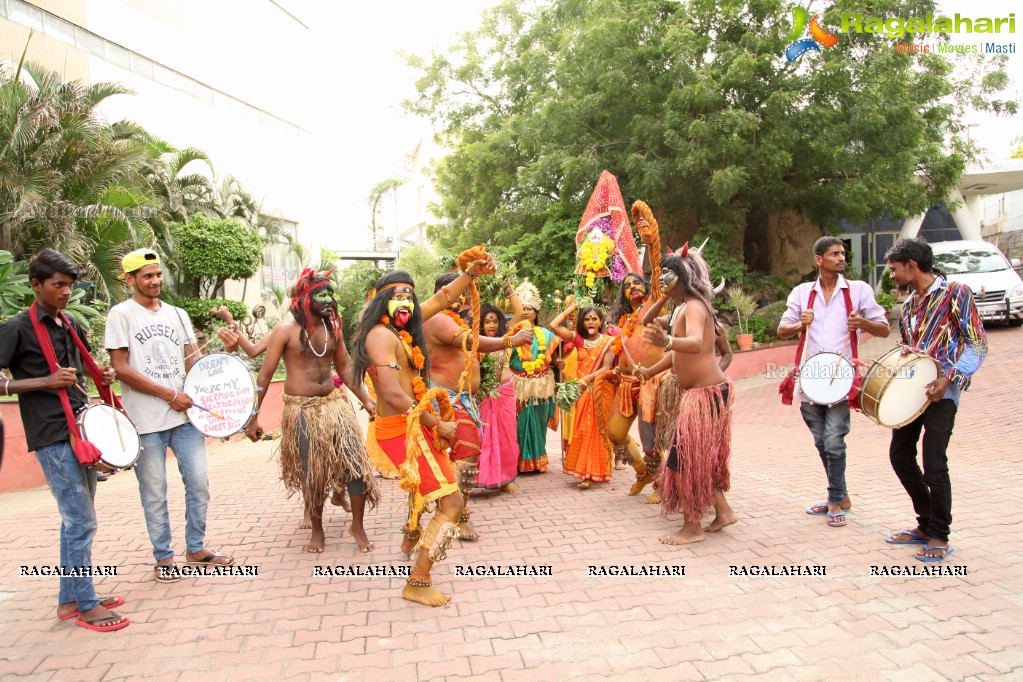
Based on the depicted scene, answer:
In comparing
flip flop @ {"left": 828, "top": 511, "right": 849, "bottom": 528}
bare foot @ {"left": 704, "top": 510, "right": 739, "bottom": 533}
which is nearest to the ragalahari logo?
flip flop @ {"left": 828, "top": 511, "right": 849, "bottom": 528}

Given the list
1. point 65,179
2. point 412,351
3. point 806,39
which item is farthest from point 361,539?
point 806,39

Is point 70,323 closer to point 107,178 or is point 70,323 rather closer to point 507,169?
point 107,178

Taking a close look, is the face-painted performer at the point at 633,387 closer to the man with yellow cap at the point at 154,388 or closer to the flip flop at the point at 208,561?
the flip flop at the point at 208,561

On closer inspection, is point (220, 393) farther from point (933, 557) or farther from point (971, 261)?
point (971, 261)

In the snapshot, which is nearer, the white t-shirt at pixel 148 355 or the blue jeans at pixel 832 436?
the white t-shirt at pixel 148 355

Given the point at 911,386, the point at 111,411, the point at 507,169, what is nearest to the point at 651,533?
the point at 911,386

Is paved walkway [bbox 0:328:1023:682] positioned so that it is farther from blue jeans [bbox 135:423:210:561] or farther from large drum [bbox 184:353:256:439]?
large drum [bbox 184:353:256:439]

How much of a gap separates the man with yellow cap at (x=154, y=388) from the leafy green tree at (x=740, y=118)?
35.5ft

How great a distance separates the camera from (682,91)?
12797 millimetres

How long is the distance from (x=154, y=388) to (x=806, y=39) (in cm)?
1369

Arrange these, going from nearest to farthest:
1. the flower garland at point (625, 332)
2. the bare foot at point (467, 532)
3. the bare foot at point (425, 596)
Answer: the bare foot at point (425, 596), the bare foot at point (467, 532), the flower garland at point (625, 332)

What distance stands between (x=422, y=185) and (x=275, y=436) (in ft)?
149

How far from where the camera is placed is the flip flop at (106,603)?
148 inches

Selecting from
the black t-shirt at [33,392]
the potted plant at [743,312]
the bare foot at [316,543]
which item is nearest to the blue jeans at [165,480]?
the black t-shirt at [33,392]
